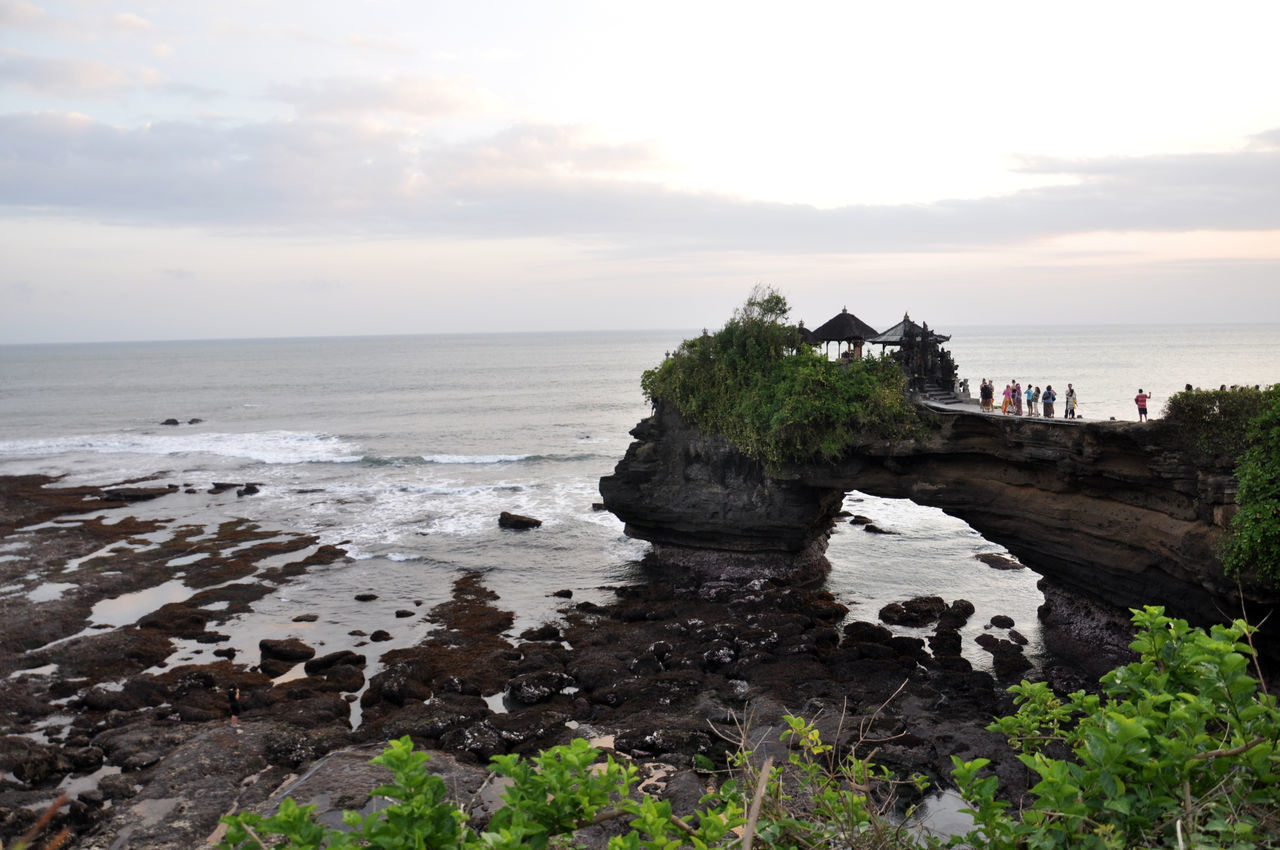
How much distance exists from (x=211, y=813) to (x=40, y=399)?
96021 millimetres

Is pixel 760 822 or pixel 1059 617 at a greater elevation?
pixel 760 822

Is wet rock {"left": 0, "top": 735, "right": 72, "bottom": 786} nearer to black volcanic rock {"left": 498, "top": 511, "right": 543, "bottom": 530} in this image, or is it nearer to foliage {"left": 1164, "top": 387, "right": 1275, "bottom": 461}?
black volcanic rock {"left": 498, "top": 511, "right": 543, "bottom": 530}

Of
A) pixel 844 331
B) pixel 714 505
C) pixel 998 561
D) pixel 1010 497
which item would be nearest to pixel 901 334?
pixel 844 331

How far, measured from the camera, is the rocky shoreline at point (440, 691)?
14266mm

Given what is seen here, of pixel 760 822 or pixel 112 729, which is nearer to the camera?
pixel 760 822

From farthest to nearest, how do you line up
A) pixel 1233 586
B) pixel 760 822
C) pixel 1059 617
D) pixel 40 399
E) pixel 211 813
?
pixel 40 399
pixel 1059 617
pixel 1233 586
pixel 211 813
pixel 760 822

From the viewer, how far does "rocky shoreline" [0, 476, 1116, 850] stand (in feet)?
46.8

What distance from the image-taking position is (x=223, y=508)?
37.3 m

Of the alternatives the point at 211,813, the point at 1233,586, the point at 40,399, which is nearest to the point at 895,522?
the point at 1233,586

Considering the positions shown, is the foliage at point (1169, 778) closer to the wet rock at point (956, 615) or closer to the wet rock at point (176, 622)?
the wet rock at point (956, 615)

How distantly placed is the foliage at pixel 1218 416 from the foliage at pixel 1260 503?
21 centimetres

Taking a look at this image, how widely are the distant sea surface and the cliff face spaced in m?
2.62

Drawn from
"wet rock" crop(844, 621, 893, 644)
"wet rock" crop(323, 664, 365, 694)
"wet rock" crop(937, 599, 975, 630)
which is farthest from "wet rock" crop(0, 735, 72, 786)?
"wet rock" crop(937, 599, 975, 630)

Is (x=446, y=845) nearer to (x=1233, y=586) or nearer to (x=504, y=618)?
(x=1233, y=586)
